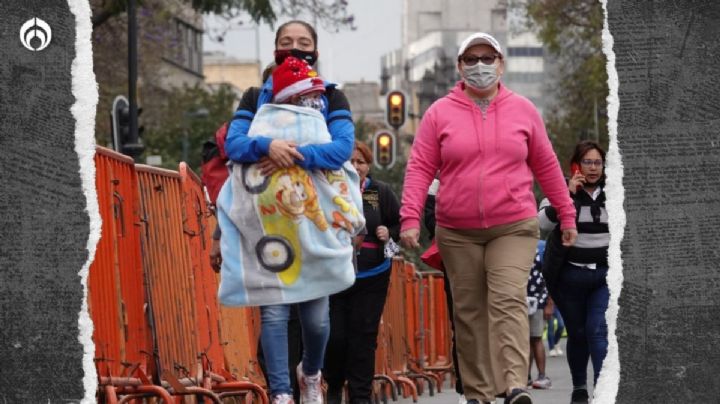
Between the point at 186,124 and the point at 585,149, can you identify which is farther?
the point at 186,124

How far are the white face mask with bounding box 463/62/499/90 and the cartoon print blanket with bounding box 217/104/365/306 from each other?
111 cm

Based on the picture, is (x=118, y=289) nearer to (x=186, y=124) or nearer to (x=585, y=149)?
(x=585, y=149)

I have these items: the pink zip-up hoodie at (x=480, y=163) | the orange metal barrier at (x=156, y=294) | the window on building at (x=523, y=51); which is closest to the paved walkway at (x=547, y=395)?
the orange metal barrier at (x=156, y=294)

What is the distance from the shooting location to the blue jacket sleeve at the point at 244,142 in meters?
8.91

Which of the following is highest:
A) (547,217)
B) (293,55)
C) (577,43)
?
(577,43)

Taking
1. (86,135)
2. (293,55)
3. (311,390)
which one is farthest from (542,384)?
(86,135)

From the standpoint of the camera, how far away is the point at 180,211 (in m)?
11.4

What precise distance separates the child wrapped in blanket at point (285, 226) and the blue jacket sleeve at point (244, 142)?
0.06 meters

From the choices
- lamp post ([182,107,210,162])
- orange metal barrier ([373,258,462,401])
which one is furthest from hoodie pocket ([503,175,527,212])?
lamp post ([182,107,210,162])

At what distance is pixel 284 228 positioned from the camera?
894cm

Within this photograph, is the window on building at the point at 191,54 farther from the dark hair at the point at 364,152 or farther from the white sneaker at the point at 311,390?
the white sneaker at the point at 311,390

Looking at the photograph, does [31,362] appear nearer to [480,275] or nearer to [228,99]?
[480,275]

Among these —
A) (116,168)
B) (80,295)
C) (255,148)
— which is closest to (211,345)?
(116,168)

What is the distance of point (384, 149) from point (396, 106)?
2329 mm
